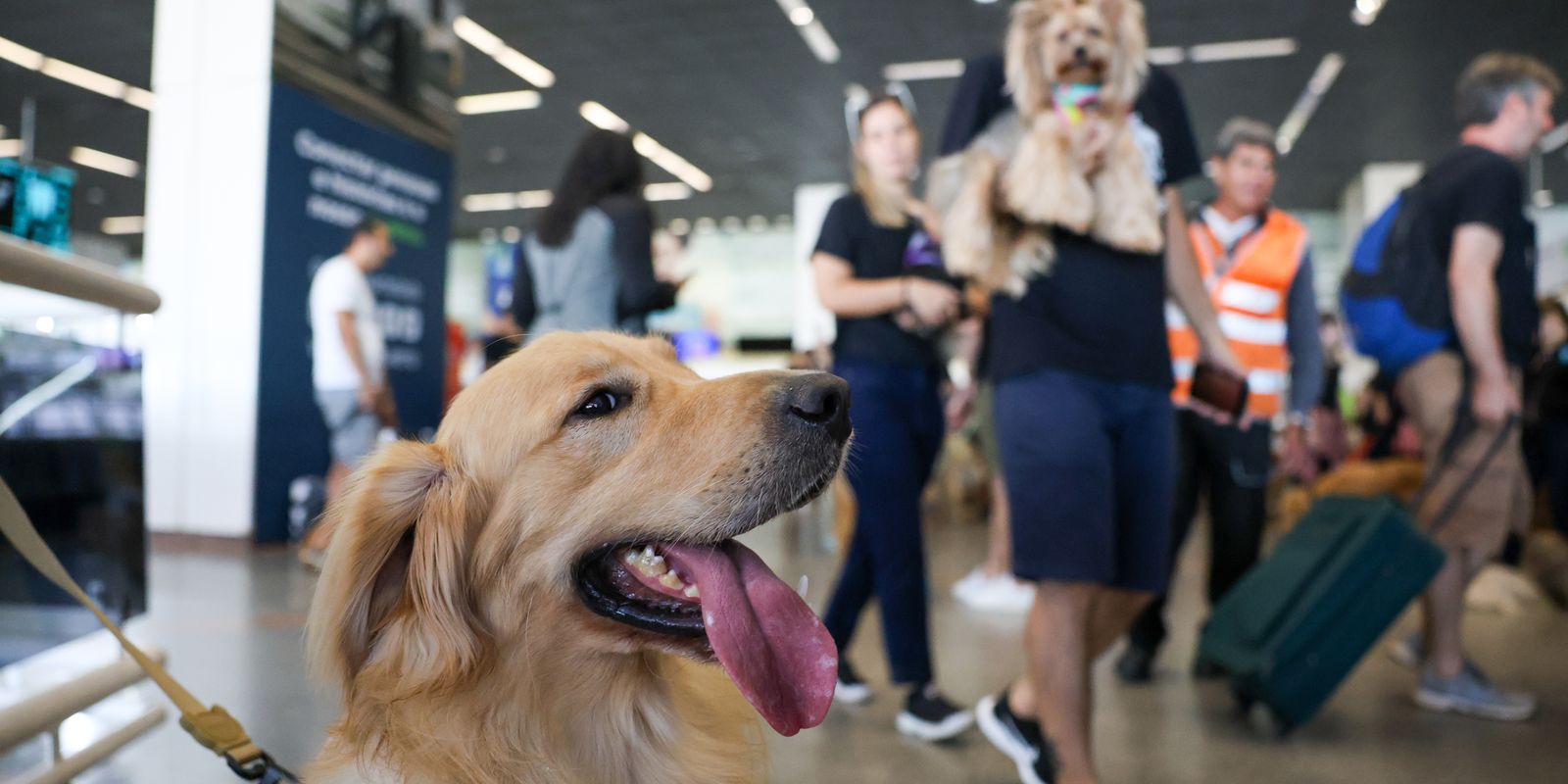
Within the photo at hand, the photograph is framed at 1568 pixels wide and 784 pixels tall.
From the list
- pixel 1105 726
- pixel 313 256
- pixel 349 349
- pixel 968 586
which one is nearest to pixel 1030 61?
pixel 1105 726

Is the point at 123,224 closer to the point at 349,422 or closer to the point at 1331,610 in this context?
the point at 349,422

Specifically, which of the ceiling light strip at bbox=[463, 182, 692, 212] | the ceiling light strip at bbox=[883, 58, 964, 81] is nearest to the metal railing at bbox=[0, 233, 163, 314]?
the ceiling light strip at bbox=[883, 58, 964, 81]

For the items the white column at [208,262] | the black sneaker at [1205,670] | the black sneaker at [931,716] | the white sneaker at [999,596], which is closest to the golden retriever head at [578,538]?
the black sneaker at [931,716]

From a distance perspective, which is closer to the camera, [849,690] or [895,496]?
[895,496]

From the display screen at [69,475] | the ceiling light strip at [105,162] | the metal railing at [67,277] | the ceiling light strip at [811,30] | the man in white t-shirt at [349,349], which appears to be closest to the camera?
the metal railing at [67,277]

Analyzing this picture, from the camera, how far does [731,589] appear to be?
1391mm

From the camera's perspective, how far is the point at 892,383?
295 cm

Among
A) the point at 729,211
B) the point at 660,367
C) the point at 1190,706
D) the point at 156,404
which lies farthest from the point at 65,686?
the point at 729,211

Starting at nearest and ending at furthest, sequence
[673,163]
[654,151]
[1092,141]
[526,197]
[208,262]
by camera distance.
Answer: [1092,141]
[208,262]
[654,151]
[673,163]
[526,197]

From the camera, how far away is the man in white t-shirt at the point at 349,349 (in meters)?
5.94

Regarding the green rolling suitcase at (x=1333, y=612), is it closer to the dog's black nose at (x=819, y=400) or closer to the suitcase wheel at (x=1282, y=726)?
the suitcase wheel at (x=1282, y=726)

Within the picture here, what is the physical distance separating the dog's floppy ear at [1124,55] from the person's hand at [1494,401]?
1763mm

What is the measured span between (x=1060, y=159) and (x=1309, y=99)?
470 inches

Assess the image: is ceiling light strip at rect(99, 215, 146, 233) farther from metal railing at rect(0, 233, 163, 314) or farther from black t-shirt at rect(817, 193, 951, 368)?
metal railing at rect(0, 233, 163, 314)
